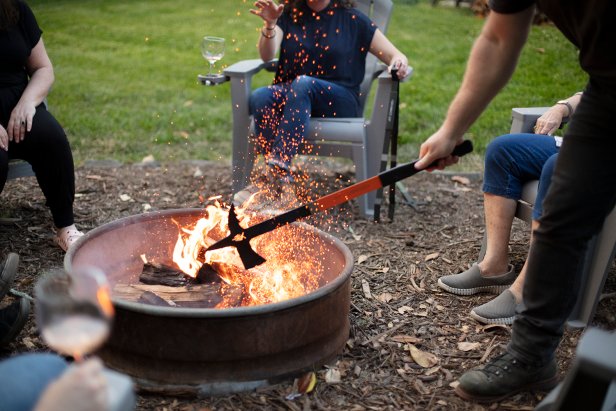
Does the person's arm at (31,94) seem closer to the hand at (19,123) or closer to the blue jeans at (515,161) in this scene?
the hand at (19,123)

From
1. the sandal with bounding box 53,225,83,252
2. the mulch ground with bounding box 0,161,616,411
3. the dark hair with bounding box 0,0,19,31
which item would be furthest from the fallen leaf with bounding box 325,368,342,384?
the dark hair with bounding box 0,0,19,31

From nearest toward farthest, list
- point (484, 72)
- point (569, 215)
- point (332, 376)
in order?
point (569, 215) < point (484, 72) < point (332, 376)

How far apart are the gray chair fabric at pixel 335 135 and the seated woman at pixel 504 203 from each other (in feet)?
3.47

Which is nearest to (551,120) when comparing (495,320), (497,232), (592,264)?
(497,232)

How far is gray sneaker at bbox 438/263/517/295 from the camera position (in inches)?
118

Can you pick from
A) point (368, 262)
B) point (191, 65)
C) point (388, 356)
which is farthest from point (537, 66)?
point (388, 356)

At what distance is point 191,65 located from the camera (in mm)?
7312

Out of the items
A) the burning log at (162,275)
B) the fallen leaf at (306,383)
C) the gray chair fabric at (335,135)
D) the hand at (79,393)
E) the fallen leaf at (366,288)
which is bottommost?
the fallen leaf at (366,288)

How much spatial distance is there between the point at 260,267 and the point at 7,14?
1767 millimetres

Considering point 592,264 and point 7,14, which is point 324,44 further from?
point 592,264

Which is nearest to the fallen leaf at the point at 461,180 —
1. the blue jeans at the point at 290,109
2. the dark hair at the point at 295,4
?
the blue jeans at the point at 290,109

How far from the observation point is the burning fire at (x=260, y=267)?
265 centimetres

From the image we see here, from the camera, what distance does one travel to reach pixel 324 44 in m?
4.17

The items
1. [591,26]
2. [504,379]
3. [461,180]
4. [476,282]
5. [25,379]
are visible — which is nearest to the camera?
[25,379]
